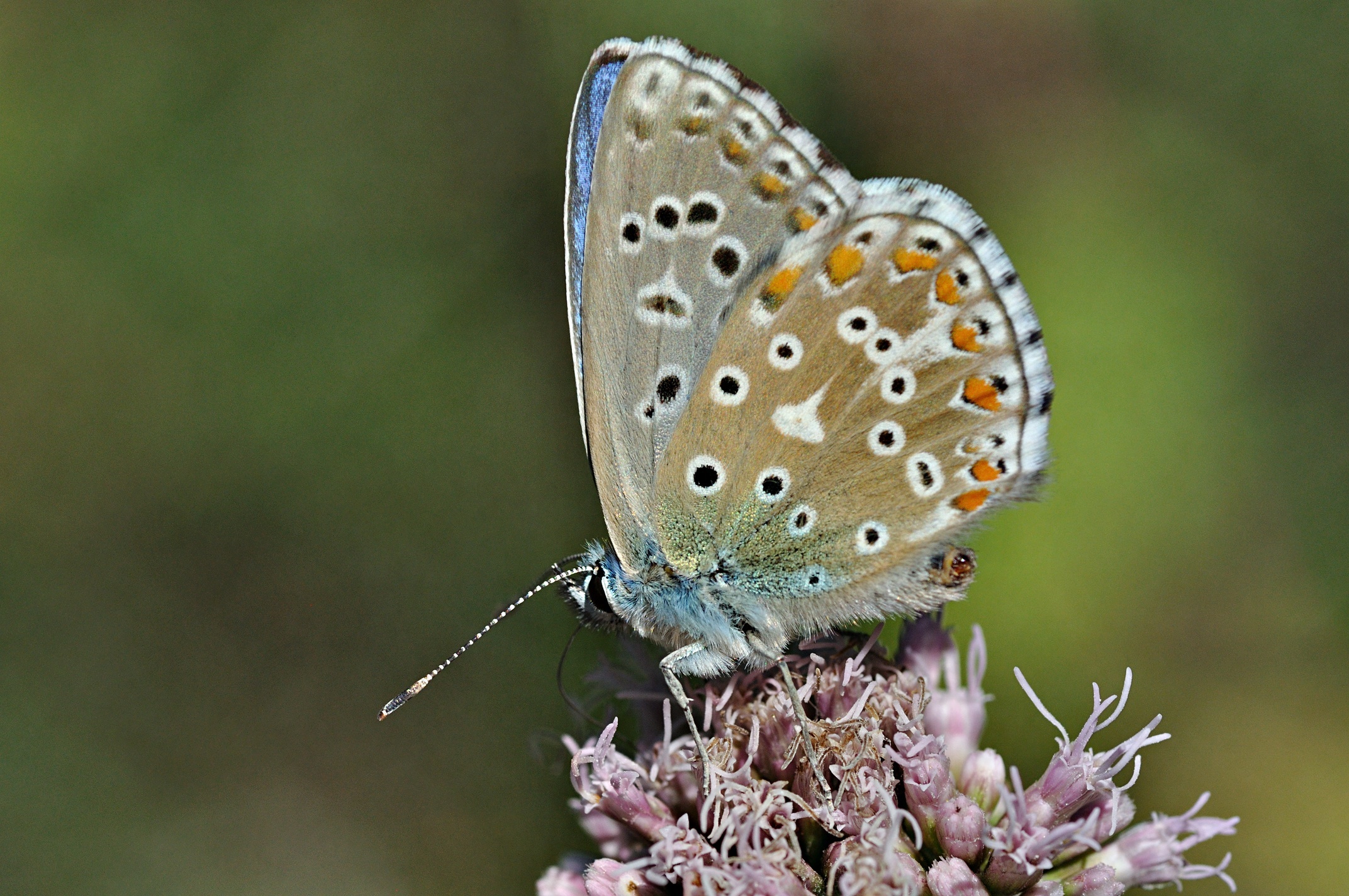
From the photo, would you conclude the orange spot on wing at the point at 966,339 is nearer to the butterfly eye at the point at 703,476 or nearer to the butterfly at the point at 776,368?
the butterfly at the point at 776,368

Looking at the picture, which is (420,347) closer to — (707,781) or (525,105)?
(525,105)

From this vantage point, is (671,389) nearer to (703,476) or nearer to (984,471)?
(703,476)

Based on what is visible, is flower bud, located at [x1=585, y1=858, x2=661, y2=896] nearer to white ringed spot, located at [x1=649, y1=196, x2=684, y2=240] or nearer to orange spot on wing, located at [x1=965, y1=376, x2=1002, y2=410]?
orange spot on wing, located at [x1=965, y1=376, x2=1002, y2=410]

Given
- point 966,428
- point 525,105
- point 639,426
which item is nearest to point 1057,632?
point 966,428

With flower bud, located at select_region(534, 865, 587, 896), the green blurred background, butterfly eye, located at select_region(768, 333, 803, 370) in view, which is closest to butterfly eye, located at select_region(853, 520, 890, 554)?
butterfly eye, located at select_region(768, 333, 803, 370)

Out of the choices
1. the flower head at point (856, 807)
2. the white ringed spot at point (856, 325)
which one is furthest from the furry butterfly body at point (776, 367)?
the flower head at point (856, 807)

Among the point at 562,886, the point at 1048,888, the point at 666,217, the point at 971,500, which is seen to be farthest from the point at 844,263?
the point at 562,886
